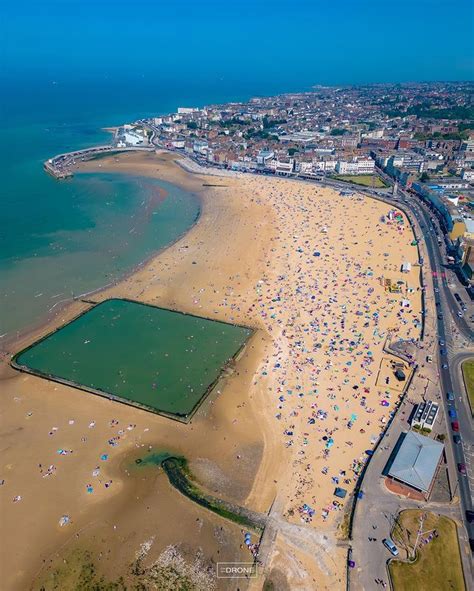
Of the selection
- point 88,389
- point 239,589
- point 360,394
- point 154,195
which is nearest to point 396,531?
point 239,589

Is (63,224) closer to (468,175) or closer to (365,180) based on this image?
(365,180)

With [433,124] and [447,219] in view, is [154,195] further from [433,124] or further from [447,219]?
[433,124]

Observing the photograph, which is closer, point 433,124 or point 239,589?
point 239,589

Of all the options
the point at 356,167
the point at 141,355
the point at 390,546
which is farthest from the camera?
the point at 356,167

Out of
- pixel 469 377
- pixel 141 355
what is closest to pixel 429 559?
pixel 469 377

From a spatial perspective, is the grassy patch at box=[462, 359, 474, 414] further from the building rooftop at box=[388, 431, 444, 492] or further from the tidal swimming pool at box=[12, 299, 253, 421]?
the tidal swimming pool at box=[12, 299, 253, 421]

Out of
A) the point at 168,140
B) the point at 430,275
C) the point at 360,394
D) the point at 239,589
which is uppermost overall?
the point at 168,140
